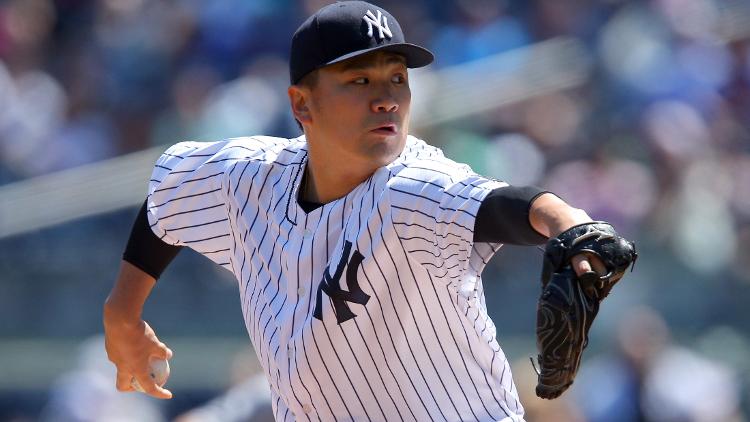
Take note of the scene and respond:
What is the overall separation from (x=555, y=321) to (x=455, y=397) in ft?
2.26

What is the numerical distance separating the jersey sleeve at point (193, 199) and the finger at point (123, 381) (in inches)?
14.8

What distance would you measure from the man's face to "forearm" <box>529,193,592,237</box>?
61 centimetres

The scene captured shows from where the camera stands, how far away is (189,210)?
11.1ft

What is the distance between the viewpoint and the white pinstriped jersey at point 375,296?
265cm

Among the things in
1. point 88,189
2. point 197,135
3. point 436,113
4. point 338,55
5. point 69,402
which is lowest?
point 69,402

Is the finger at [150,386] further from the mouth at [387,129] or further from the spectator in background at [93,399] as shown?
the spectator in background at [93,399]

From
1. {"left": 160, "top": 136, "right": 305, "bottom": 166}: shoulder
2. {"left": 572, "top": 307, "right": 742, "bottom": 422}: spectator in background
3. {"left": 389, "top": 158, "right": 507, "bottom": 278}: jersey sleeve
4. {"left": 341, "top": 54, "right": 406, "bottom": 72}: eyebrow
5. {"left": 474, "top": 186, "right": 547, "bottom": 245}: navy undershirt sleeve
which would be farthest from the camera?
{"left": 572, "top": 307, "right": 742, "bottom": 422}: spectator in background

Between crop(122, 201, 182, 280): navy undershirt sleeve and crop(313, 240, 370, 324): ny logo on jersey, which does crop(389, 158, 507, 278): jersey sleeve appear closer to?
crop(313, 240, 370, 324): ny logo on jersey

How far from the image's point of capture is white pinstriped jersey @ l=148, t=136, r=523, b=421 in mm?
2648

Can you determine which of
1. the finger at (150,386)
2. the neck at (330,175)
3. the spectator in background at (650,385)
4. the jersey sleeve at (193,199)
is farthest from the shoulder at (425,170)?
the spectator in background at (650,385)

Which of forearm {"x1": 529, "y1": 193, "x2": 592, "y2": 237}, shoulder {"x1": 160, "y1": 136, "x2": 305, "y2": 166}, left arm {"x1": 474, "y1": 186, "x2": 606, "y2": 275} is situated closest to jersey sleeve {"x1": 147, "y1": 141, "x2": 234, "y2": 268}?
shoulder {"x1": 160, "y1": 136, "x2": 305, "y2": 166}

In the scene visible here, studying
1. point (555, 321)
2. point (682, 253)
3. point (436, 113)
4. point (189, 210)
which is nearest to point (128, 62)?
point (436, 113)

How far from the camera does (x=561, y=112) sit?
7.41m

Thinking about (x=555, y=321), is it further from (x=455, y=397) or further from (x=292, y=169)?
(x=292, y=169)
